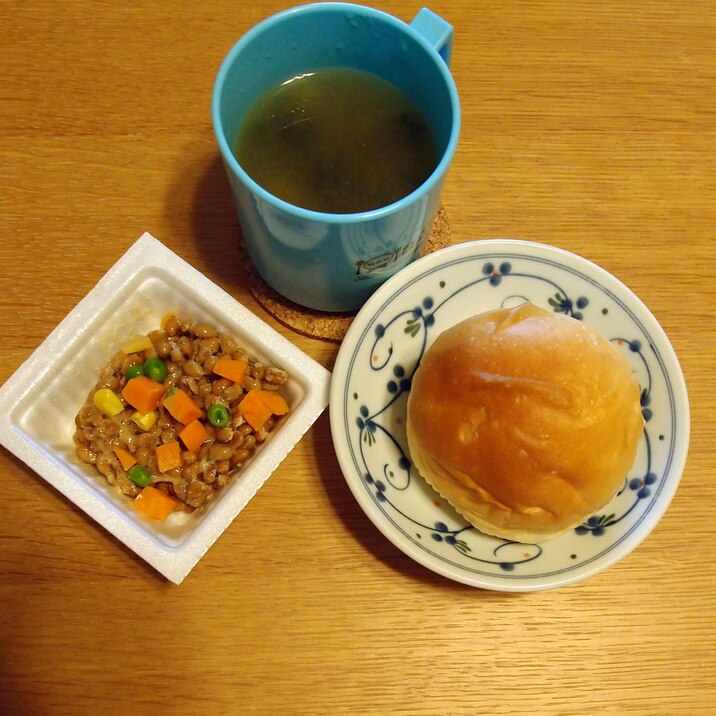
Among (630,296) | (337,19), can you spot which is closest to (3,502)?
(337,19)

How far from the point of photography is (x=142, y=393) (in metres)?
1.00

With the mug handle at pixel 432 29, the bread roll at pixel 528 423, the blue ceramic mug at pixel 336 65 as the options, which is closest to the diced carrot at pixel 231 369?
the blue ceramic mug at pixel 336 65

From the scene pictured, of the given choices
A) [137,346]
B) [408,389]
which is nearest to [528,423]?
[408,389]

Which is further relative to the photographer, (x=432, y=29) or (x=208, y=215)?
(x=208, y=215)

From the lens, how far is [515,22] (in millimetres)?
1261

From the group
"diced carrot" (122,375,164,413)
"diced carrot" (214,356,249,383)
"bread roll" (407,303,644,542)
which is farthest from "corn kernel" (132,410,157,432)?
"bread roll" (407,303,644,542)

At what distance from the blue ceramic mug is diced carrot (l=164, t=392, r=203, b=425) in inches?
8.9

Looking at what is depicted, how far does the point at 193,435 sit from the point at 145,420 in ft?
0.25

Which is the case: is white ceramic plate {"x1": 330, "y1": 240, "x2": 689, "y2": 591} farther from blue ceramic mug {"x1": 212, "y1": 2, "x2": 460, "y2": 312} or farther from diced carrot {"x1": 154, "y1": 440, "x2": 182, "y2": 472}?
diced carrot {"x1": 154, "y1": 440, "x2": 182, "y2": 472}

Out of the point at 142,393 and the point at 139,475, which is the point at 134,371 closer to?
the point at 142,393

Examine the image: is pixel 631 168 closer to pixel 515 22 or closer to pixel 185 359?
pixel 515 22

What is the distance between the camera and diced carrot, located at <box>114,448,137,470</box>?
3.26 feet

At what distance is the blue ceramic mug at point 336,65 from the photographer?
0.81 meters

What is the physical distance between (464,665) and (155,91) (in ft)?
3.48
